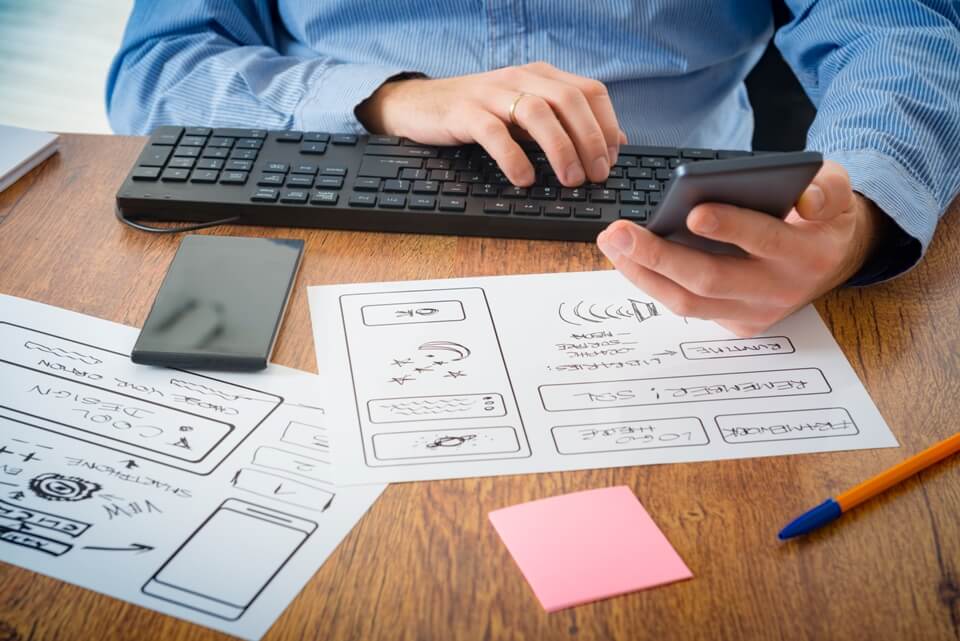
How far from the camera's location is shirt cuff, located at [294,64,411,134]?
0.80 m

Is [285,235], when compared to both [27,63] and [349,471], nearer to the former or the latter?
[349,471]

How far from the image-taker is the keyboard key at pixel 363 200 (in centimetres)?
69

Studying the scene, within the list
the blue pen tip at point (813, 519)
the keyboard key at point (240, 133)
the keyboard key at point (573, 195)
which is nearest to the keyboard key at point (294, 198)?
the keyboard key at point (240, 133)

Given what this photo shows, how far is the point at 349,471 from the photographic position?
0.49 meters

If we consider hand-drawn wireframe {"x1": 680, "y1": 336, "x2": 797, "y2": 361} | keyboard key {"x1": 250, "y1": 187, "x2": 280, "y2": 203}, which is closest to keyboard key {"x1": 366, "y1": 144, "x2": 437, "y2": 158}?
keyboard key {"x1": 250, "y1": 187, "x2": 280, "y2": 203}

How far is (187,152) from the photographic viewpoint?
0.74 m

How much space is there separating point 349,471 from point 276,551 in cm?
7

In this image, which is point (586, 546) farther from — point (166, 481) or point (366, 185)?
point (366, 185)

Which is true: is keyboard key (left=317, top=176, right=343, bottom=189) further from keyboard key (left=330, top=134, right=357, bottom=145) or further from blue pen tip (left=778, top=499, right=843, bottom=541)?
blue pen tip (left=778, top=499, right=843, bottom=541)

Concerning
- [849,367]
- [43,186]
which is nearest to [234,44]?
[43,186]

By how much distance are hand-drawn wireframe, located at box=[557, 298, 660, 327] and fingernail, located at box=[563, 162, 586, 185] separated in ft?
0.44

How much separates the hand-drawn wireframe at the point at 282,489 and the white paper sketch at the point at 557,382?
18mm

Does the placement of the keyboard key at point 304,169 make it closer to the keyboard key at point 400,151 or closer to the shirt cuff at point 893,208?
the keyboard key at point 400,151

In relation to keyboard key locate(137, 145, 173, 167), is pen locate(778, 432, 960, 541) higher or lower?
lower
